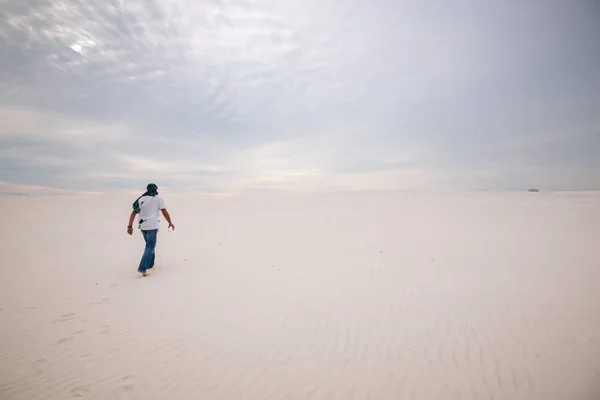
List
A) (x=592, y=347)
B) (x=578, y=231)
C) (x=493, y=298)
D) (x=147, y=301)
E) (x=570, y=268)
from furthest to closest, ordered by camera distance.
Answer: (x=578, y=231) → (x=570, y=268) → (x=493, y=298) → (x=147, y=301) → (x=592, y=347)

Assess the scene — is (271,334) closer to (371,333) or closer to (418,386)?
(371,333)

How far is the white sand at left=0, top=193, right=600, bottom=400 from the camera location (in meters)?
3.56

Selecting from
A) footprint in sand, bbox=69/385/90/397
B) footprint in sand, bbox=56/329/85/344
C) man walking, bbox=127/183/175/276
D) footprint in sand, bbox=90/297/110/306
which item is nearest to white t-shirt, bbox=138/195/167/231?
man walking, bbox=127/183/175/276

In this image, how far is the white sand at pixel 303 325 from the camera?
3.56 metres

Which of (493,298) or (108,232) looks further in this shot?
(108,232)

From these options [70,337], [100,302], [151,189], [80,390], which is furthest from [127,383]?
[151,189]

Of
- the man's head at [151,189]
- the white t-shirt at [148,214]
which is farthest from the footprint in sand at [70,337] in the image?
the man's head at [151,189]

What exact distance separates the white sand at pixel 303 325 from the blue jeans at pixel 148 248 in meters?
0.37

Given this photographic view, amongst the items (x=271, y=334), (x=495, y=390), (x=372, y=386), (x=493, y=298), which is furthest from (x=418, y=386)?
(x=493, y=298)

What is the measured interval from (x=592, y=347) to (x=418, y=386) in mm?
3306

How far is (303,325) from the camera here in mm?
5020

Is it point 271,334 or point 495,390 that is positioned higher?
point 271,334

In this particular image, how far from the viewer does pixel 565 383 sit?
366 centimetres

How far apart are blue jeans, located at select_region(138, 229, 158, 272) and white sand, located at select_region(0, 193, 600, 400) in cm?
37
